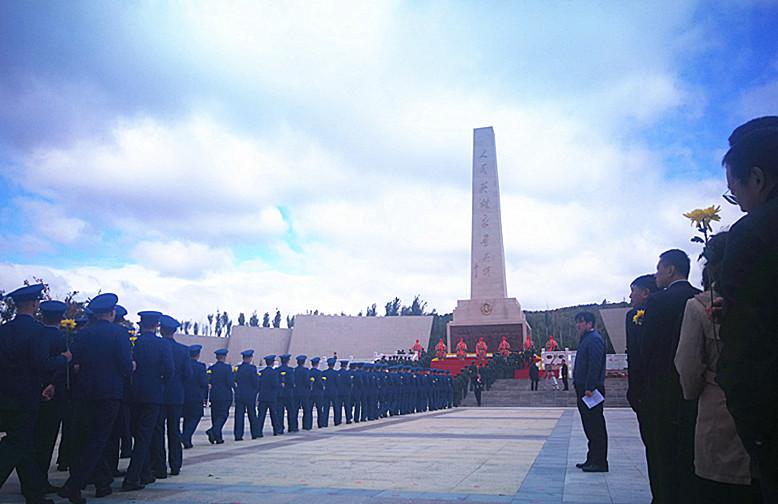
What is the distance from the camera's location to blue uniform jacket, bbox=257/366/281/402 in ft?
33.9

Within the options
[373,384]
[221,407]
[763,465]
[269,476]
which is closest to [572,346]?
[373,384]

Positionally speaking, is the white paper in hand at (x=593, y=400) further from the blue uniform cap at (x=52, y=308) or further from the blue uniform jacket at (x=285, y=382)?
the blue uniform jacket at (x=285, y=382)

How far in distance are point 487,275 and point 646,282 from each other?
80.5ft

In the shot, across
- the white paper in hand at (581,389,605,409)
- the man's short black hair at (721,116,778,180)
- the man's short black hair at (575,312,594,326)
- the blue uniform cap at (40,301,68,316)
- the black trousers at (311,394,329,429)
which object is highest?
the man's short black hair at (721,116,778,180)

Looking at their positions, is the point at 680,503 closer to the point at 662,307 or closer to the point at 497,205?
the point at 662,307

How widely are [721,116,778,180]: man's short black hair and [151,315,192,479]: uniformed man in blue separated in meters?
5.21

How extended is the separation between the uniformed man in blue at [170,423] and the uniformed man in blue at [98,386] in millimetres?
629

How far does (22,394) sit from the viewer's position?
4.48 meters

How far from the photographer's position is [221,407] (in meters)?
9.24

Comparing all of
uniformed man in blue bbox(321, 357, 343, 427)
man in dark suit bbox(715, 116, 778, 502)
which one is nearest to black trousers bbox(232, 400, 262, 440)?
uniformed man in blue bbox(321, 357, 343, 427)

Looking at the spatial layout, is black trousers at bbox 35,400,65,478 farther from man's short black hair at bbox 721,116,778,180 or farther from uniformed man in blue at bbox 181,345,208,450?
man's short black hair at bbox 721,116,778,180

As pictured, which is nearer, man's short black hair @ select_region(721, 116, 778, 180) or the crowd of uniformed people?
man's short black hair @ select_region(721, 116, 778, 180)

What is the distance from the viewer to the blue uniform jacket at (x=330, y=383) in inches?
474

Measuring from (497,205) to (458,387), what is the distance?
1036 cm
